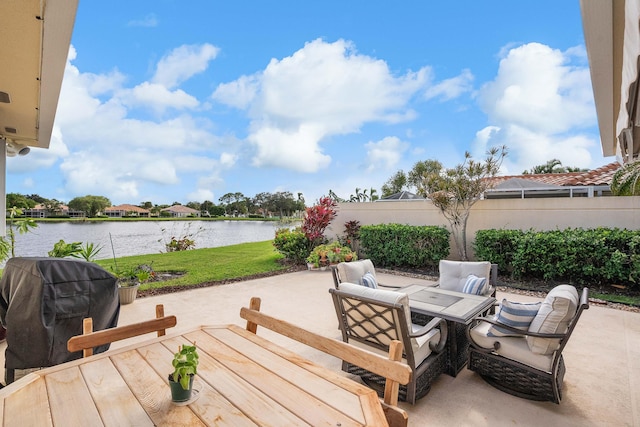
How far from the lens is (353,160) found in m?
15.3

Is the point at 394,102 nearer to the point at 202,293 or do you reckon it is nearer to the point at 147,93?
the point at 147,93

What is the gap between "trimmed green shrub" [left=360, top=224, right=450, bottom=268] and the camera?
7746mm

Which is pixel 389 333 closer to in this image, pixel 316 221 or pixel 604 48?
pixel 604 48

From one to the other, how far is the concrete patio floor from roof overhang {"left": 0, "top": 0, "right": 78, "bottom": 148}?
9.21 feet

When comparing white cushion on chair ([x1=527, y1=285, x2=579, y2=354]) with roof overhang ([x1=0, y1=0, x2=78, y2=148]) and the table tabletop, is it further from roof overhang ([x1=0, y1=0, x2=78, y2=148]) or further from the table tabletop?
roof overhang ([x1=0, y1=0, x2=78, y2=148])

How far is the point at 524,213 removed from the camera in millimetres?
7488

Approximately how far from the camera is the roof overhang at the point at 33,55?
2.02 m

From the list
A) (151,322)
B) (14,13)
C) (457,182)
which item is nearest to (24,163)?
(14,13)

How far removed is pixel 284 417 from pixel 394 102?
11.6 metres

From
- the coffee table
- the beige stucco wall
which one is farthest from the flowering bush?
the coffee table

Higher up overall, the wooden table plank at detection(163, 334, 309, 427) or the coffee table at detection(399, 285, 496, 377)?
the wooden table plank at detection(163, 334, 309, 427)

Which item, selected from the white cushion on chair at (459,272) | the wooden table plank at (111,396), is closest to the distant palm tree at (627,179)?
the white cushion on chair at (459,272)

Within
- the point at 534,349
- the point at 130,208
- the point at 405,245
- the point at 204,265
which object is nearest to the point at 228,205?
the point at 130,208

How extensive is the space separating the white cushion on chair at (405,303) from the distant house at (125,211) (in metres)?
21.7
